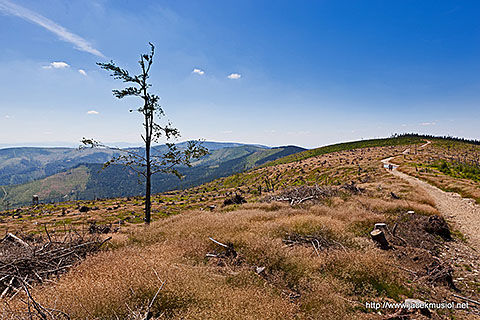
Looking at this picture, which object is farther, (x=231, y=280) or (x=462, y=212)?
(x=462, y=212)

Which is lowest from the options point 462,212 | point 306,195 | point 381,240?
point 462,212

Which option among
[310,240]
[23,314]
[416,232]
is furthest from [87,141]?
[416,232]

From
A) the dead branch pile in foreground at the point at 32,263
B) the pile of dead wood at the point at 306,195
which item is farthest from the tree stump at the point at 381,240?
the dead branch pile in foreground at the point at 32,263

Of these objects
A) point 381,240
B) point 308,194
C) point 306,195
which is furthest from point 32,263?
point 308,194

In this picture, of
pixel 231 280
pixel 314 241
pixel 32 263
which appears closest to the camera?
pixel 231 280

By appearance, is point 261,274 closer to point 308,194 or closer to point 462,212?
point 308,194

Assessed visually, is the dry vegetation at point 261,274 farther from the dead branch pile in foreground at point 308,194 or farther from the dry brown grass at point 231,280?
the dead branch pile in foreground at point 308,194

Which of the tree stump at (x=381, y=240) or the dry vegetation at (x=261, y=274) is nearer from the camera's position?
the dry vegetation at (x=261, y=274)

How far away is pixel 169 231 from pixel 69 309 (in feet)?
23.5

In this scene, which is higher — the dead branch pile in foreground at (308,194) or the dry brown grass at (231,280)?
the dry brown grass at (231,280)

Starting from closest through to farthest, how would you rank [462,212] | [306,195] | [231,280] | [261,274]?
[231,280]
[261,274]
[462,212]
[306,195]

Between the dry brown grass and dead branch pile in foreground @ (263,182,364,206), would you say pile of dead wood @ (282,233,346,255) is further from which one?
dead branch pile in foreground @ (263,182,364,206)

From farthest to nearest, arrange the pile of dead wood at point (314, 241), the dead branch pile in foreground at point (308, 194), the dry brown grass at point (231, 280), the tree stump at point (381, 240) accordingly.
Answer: the dead branch pile in foreground at point (308, 194)
the tree stump at point (381, 240)
the pile of dead wood at point (314, 241)
the dry brown grass at point (231, 280)

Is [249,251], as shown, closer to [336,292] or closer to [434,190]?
[336,292]
